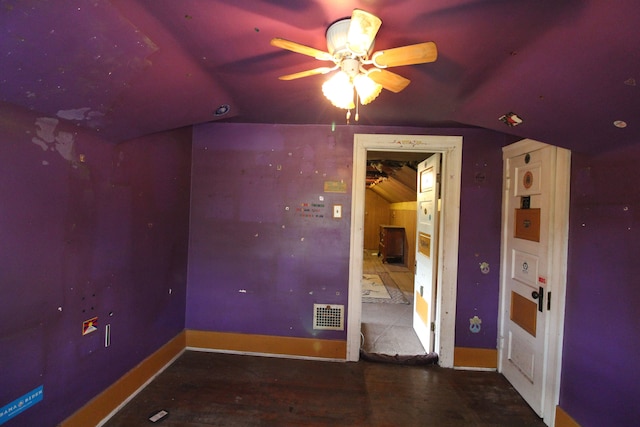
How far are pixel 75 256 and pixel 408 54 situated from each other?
2217 millimetres

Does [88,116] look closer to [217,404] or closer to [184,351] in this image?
[217,404]

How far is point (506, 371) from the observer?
2631 millimetres

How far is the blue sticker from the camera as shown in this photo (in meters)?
1.43

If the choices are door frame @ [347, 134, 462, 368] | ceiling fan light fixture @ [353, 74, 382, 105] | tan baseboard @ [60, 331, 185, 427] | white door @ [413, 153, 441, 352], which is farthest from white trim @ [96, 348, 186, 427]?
ceiling fan light fixture @ [353, 74, 382, 105]

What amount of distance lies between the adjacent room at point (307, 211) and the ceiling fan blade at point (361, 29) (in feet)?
0.04

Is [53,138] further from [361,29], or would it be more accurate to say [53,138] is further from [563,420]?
[563,420]

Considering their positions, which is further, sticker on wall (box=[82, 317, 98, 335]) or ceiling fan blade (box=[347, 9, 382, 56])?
sticker on wall (box=[82, 317, 98, 335])

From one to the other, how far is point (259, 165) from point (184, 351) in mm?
2092

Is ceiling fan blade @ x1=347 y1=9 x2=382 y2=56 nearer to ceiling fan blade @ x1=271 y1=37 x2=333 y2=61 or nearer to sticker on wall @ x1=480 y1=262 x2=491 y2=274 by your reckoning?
ceiling fan blade @ x1=271 y1=37 x2=333 y2=61

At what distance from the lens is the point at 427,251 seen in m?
3.21

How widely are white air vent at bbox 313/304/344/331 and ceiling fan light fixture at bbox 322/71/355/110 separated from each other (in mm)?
2069

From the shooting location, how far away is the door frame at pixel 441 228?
278cm

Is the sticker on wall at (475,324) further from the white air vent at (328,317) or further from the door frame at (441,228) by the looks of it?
the white air vent at (328,317)

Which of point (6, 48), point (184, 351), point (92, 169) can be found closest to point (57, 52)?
point (6, 48)
